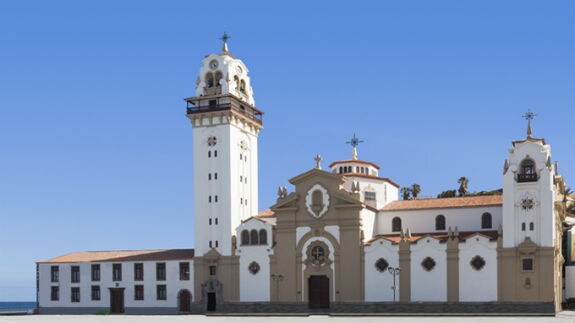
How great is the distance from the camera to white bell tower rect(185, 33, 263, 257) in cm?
7306

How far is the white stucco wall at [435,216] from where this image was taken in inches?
2640

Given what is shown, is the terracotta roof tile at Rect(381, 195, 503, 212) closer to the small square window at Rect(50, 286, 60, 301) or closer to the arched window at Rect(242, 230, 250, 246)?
the arched window at Rect(242, 230, 250, 246)

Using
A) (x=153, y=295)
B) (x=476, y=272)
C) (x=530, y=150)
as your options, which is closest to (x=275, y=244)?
(x=153, y=295)

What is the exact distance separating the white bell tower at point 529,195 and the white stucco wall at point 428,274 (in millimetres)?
5277

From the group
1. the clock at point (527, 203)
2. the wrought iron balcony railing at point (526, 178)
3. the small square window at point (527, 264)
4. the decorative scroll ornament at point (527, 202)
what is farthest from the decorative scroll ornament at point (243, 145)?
the small square window at point (527, 264)

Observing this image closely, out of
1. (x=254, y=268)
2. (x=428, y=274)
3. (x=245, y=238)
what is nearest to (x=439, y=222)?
(x=428, y=274)

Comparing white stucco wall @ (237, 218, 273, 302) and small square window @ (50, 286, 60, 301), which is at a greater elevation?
white stucco wall @ (237, 218, 273, 302)

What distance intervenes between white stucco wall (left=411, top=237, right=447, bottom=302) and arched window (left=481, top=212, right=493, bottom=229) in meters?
5.07

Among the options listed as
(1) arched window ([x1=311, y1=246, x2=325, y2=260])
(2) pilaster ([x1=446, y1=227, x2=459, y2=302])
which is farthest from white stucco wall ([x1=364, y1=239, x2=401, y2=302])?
(2) pilaster ([x1=446, y1=227, x2=459, y2=302])

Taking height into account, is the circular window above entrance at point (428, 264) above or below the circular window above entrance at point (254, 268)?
above

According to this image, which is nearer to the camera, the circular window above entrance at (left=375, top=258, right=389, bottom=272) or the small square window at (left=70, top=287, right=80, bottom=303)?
the circular window above entrance at (left=375, top=258, right=389, bottom=272)

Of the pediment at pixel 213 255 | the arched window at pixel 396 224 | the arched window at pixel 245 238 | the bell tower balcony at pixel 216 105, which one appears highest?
the bell tower balcony at pixel 216 105

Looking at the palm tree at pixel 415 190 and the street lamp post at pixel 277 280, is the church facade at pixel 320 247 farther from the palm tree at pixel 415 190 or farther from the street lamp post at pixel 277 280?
the palm tree at pixel 415 190

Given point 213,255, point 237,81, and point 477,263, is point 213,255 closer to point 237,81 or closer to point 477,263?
point 237,81
